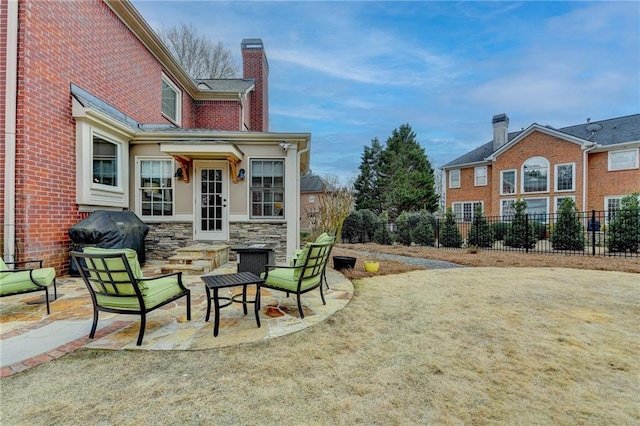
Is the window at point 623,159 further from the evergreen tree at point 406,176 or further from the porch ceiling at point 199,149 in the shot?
the porch ceiling at point 199,149

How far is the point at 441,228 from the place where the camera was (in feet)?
48.4

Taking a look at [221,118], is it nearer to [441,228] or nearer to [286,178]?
[286,178]

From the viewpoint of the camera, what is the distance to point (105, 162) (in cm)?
721

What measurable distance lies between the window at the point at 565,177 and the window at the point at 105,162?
2270 cm

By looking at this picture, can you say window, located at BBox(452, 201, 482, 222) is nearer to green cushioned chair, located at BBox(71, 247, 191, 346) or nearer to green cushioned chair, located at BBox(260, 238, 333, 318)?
green cushioned chair, located at BBox(260, 238, 333, 318)

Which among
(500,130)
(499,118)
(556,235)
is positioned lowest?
(556,235)

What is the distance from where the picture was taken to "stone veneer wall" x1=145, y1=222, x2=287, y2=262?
7.93 meters

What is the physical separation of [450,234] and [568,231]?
14.1 ft

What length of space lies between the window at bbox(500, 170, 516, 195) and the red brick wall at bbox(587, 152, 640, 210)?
3.81 metres

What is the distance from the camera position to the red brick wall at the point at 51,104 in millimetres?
5344

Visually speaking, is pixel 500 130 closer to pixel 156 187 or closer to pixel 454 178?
pixel 454 178

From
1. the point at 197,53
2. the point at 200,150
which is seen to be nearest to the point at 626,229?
the point at 200,150

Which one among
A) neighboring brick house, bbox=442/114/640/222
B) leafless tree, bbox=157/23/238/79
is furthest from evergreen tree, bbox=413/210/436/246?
leafless tree, bbox=157/23/238/79

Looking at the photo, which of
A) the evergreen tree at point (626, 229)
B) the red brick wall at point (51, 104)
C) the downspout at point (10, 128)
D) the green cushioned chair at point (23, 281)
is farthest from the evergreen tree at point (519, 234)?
the downspout at point (10, 128)
